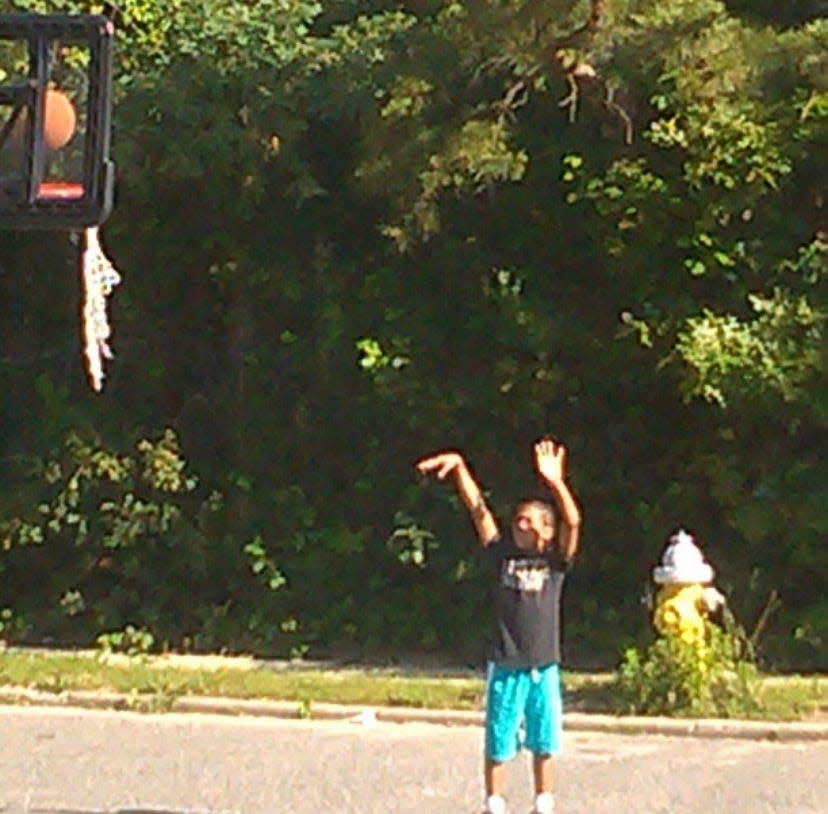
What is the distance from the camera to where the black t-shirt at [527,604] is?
9562 mm

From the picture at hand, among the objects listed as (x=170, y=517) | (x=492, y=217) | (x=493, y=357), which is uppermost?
(x=492, y=217)

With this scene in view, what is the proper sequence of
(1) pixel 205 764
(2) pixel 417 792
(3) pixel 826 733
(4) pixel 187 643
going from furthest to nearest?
(4) pixel 187 643 → (3) pixel 826 733 → (1) pixel 205 764 → (2) pixel 417 792

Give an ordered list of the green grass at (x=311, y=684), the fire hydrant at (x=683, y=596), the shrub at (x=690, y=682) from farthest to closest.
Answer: the green grass at (x=311, y=684), the fire hydrant at (x=683, y=596), the shrub at (x=690, y=682)

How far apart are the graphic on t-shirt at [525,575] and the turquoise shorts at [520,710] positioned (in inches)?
14.0

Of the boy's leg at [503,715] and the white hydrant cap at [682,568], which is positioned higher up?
the white hydrant cap at [682,568]

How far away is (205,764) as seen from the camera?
39.0 feet

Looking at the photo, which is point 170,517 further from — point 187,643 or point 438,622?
point 438,622

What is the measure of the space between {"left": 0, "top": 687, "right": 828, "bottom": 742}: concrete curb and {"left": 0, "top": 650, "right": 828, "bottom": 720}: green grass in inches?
4.1

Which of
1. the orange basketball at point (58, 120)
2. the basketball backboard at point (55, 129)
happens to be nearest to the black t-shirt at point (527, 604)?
the basketball backboard at point (55, 129)

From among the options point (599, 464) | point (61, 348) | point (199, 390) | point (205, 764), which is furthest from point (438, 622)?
point (205, 764)

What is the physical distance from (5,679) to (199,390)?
394 cm

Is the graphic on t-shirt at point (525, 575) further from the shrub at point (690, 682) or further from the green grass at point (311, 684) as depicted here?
the green grass at point (311, 684)

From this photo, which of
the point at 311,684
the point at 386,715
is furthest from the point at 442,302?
the point at 386,715

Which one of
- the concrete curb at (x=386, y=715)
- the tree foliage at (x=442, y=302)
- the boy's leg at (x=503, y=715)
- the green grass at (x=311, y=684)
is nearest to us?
the boy's leg at (x=503, y=715)
